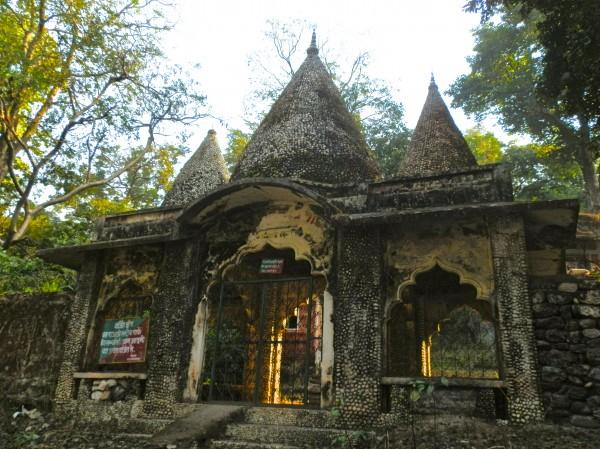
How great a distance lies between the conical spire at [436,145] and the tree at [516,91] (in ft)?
33.1

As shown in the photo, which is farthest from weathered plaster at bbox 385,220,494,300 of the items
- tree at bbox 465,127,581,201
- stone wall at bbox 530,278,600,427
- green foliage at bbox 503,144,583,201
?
green foliage at bbox 503,144,583,201

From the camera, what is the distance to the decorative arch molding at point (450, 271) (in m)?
6.76

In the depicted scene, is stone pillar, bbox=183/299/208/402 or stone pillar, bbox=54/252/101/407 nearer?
stone pillar, bbox=183/299/208/402

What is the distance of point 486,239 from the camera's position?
6.98 m

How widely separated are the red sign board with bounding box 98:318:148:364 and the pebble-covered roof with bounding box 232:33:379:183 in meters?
3.18

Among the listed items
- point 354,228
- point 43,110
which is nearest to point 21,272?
point 43,110

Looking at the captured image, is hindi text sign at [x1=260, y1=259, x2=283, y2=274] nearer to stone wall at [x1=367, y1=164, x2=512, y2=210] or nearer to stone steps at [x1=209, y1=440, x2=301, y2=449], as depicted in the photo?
stone wall at [x1=367, y1=164, x2=512, y2=210]

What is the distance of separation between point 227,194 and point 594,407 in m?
5.72

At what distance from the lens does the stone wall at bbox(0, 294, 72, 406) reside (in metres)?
9.04

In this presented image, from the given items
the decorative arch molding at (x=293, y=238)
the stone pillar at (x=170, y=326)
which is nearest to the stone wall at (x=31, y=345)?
the stone pillar at (x=170, y=326)

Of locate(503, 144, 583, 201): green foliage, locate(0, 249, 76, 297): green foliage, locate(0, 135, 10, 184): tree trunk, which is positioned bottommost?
locate(0, 249, 76, 297): green foliage

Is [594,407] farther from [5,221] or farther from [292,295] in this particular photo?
[5,221]

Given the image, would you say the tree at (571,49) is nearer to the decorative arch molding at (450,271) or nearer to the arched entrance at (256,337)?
the decorative arch molding at (450,271)

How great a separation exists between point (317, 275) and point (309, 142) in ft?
8.83
